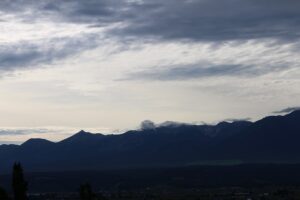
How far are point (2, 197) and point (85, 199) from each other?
1703 cm

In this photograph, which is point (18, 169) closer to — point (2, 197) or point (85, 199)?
point (2, 197)

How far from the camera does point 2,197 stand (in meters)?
66.2

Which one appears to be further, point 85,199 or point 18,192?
point 85,199

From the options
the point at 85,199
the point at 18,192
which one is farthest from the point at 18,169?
the point at 85,199

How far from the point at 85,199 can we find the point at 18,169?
15.0 meters

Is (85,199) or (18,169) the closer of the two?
(18,169)

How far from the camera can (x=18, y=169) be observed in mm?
68688

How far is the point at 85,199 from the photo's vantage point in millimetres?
81812

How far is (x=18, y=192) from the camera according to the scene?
6906cm

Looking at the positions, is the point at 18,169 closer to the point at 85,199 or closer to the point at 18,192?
the point at 18,192

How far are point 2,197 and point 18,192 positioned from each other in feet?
9.79

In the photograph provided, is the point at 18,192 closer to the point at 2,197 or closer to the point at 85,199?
the point at 2,197

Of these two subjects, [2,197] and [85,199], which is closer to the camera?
[2,197]

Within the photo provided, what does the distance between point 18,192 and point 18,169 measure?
7.74 feet
